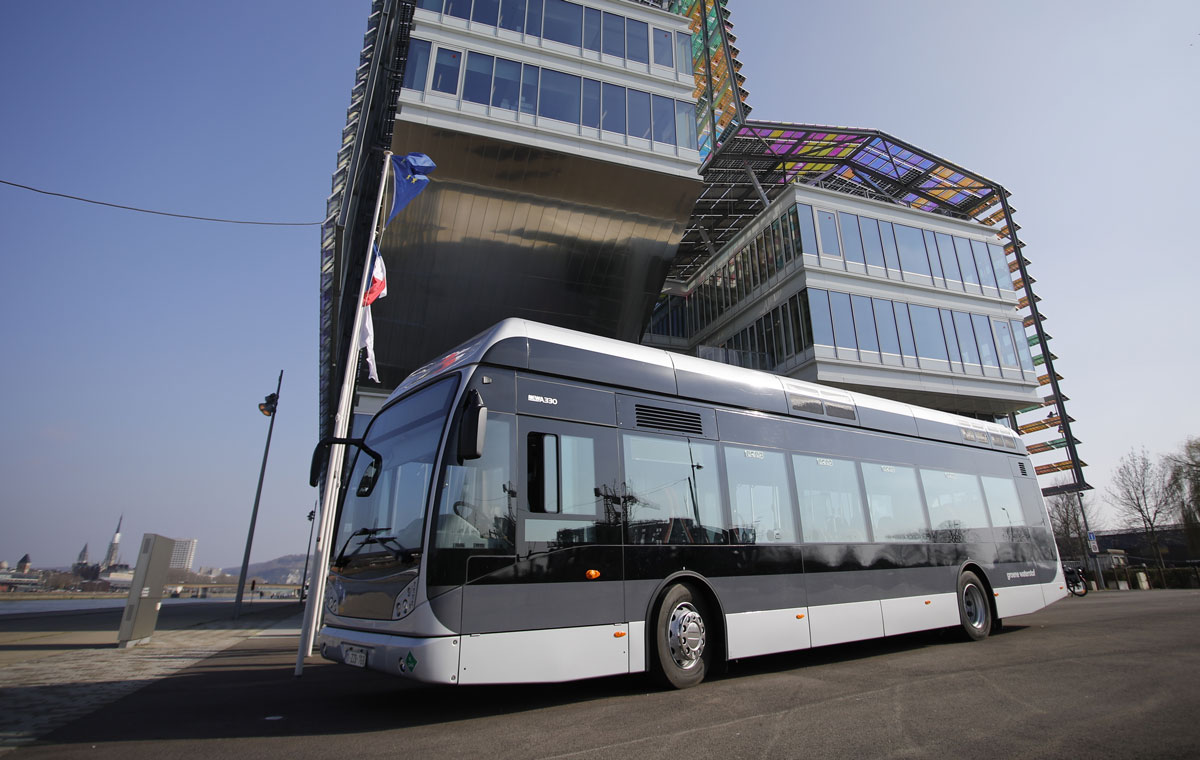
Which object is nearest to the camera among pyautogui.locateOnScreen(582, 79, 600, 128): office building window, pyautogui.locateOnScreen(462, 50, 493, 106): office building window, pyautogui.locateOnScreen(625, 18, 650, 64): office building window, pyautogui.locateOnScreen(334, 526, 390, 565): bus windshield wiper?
pyautogui.locateOnScreen(334, 526, 390, 565): bus windshield wiper

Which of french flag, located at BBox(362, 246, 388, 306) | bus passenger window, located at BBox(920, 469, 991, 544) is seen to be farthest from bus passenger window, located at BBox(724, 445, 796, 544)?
french flag, located at BBox(362, 246, 388, 306)

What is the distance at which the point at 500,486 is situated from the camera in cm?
518

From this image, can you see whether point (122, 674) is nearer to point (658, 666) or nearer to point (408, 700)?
point (408, 700)

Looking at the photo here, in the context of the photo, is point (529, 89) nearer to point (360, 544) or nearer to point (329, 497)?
point (329, 497)

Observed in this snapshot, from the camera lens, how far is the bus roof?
5828 millimetres

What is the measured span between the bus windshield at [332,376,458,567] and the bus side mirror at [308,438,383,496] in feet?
0.15

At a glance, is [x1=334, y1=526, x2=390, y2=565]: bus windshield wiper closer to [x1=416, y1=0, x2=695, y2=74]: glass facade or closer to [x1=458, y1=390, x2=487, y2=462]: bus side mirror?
[x1=458, y1=390, x2=487, y2=462]: bus side mirror

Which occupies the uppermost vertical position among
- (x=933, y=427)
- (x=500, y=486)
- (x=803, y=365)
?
(x=803, y=365)

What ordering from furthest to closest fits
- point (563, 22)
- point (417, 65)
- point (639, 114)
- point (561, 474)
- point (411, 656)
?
1. point (639, 114)
2. point (563, 22)
3. point (417, 65)
4. point (561, 474)
5. point (411, 656)

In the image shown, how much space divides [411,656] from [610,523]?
2.08 m

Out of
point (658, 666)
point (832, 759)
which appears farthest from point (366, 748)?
point (832, 759)

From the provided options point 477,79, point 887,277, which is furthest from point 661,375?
point 887,277

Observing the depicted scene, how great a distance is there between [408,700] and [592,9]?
25616 millimetres

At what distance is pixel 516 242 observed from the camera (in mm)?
23031
